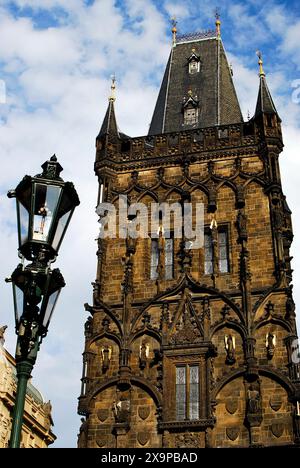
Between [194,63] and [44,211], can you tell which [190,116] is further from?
[44,211]

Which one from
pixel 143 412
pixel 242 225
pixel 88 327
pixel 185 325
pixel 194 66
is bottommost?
pixel 143 412

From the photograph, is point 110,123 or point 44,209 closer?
point 44,209

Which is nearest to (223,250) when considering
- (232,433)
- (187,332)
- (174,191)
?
(174,191)

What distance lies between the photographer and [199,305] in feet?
79.6

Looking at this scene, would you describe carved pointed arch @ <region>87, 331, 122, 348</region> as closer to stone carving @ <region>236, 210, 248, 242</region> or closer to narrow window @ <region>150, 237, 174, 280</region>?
narrow window @ <region>150, 237, 174, 280</region>

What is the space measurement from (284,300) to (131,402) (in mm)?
5988

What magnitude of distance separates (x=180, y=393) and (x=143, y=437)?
1788 mm

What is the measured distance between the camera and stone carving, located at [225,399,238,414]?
72.4 feet

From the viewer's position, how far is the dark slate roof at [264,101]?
93.5ft

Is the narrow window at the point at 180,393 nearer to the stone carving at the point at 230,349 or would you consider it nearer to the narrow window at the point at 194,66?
the stone carving at the point at 230,349

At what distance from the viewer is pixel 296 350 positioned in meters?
22.6

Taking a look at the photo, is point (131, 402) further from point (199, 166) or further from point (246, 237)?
point (199, 166)

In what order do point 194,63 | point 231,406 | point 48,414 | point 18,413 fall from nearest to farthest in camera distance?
point 18,413 → point 231,406 → point 194,63 → point 48,414

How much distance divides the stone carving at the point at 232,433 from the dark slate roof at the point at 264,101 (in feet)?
41.6
